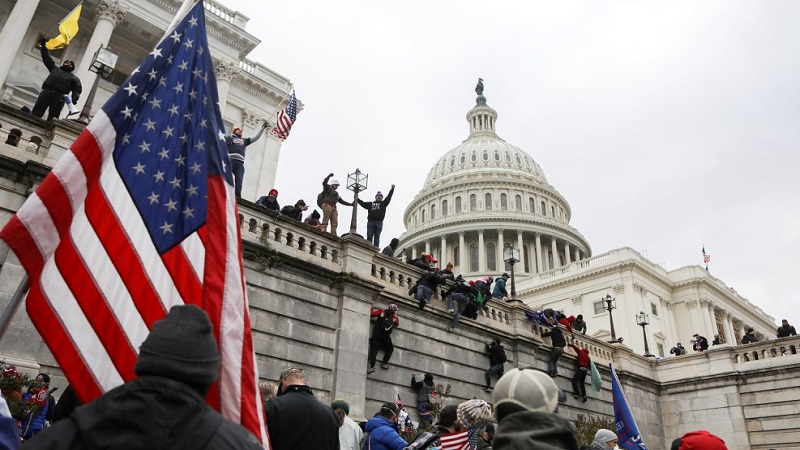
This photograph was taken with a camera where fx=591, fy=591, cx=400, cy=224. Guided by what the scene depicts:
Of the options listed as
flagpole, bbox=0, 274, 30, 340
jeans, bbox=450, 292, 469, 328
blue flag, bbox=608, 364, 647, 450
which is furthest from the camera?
jeans, bbox=450, 292, 469, 328

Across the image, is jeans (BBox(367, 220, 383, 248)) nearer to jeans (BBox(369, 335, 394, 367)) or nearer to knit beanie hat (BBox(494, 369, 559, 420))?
jeans (BBox(369, 335, 394, 367))

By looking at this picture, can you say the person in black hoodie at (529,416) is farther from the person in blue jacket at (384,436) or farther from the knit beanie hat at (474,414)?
the person in blue jacket at (384,436)

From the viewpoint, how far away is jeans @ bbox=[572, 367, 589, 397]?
22328 millimetres

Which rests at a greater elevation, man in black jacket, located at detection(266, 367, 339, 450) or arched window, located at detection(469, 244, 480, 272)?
arched window, located at detection(469, 244, 480, 272)

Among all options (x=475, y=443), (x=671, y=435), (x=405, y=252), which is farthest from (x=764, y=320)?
(x=475, y=443)

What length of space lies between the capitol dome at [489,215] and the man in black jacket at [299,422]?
7456 cm

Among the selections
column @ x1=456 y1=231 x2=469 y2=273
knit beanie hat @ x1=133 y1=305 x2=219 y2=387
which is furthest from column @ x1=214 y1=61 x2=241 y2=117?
column @ x1=456 y1=231 x2=469 y2=273

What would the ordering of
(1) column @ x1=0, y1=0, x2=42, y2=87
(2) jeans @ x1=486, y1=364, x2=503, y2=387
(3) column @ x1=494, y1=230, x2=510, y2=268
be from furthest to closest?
(3) column @ x1=494, y1=230, x2=510, y2=268
(1) column @ x1=0, y1=0, x2=42, y2=87
(2) jeans @ x1=486, y1=364, x2=503, y2=387

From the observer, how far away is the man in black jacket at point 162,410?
2252mm

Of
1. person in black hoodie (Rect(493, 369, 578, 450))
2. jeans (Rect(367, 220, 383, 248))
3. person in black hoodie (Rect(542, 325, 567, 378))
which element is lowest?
person in black hoodie (Rect(493, 369, 578, 450))

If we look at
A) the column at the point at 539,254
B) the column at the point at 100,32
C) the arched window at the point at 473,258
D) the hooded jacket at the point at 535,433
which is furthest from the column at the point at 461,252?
the hooded jacket at the point at 535,433

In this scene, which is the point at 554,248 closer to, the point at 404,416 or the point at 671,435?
the point at 671,435

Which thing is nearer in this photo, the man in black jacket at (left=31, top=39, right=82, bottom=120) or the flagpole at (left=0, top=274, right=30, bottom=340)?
the flagpole at (left=0, top=274, right=30, bottom=340)

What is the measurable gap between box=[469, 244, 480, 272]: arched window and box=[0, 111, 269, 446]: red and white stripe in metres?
81.4
